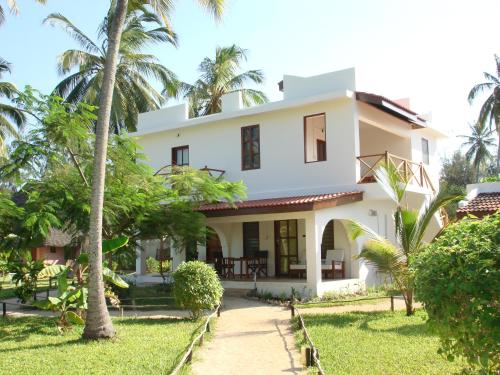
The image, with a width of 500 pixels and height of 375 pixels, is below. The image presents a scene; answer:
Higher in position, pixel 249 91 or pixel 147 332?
pixel 249 91

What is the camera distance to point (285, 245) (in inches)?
735

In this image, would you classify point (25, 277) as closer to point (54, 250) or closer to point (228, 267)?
point (228, 267)

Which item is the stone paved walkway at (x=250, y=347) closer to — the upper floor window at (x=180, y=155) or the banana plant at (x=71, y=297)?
the banana plant at (x=71, y=297)

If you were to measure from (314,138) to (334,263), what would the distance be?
5.25m

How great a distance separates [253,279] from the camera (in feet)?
54.7

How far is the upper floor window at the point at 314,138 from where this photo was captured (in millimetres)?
18231

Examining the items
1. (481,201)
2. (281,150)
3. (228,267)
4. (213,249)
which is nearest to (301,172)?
(281,150)

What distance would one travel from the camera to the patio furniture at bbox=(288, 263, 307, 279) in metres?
16.8

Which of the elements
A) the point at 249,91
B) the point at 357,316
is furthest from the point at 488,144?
the point at 357,316

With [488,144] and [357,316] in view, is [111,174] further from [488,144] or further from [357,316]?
[488,144]

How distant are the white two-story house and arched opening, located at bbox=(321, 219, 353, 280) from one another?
0.03 m

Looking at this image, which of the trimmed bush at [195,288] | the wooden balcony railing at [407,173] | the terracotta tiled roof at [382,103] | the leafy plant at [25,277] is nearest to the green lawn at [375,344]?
the trimmed bush at [195,288]

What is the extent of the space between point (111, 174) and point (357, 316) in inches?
262

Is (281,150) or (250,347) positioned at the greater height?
→ (281,150)
